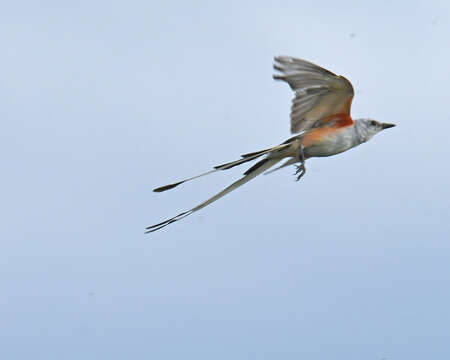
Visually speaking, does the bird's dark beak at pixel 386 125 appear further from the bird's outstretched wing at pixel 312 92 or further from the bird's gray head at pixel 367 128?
the bird's outstretched wing at pixel 312 92

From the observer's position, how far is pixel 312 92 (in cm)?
908

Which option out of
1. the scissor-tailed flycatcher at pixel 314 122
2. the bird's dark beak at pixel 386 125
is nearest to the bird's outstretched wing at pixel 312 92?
the scissor-tailed flycatcher at pixel 314 122

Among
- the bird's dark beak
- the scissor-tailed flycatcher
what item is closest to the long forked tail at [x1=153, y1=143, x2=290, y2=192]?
the scissor-tailed flycatcher

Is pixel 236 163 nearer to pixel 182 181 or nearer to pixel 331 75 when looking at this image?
pixel 182 181

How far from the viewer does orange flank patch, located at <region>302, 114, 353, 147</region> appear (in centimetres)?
917

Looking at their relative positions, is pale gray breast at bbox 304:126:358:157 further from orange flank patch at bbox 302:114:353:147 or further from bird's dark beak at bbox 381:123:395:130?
bird's dark beak at bbox 381:123:395:130

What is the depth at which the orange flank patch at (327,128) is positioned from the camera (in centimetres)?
917

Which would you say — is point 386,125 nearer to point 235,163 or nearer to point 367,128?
point 367,128

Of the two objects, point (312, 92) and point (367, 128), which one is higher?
point (312, 92)

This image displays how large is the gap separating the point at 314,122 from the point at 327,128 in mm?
185

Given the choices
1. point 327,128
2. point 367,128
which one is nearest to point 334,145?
point 327,128

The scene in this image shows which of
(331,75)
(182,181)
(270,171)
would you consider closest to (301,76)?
(331,75)

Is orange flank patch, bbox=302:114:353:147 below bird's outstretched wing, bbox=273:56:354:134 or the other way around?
below

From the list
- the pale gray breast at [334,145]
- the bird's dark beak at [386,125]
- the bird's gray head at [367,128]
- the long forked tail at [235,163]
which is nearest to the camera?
the long forked tail at [235,163]
